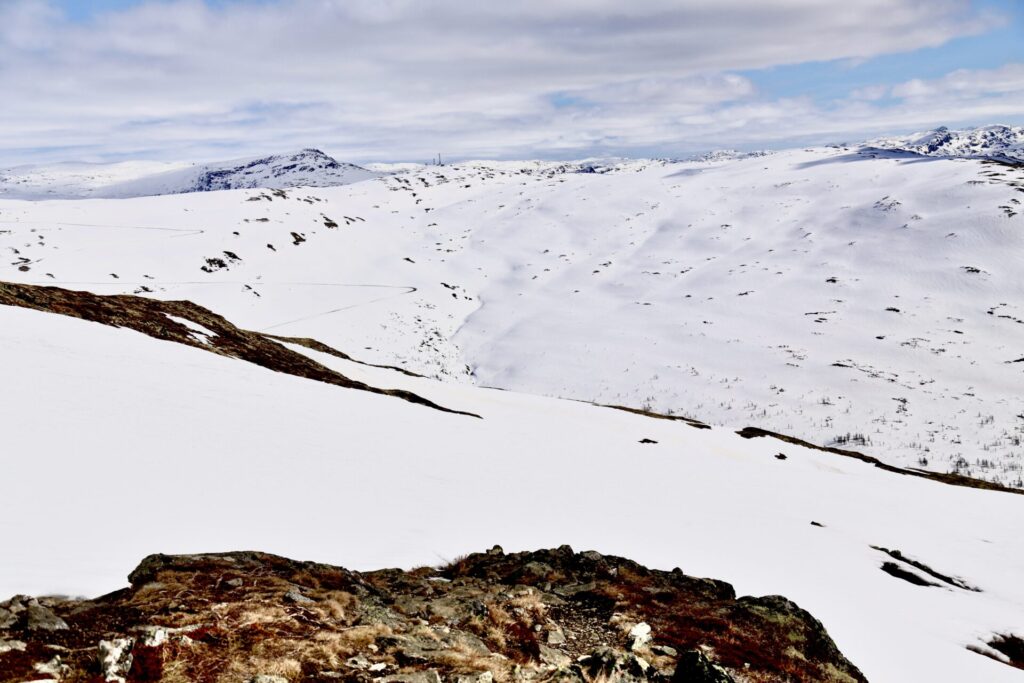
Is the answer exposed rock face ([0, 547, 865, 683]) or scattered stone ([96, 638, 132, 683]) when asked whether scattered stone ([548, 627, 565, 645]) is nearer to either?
exposed rock face ([0, 547, 865, 683])

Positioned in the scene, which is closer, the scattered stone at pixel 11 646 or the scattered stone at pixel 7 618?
the scattered stone at pixel 11 646

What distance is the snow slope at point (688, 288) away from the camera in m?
39.6

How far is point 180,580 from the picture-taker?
723 centimetres

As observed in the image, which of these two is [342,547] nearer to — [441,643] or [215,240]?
[441,643]

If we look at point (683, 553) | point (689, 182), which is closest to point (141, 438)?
point (683, 553)

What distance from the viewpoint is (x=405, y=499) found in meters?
13.6

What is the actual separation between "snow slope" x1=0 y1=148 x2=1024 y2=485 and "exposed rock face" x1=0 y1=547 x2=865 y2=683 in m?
29.0

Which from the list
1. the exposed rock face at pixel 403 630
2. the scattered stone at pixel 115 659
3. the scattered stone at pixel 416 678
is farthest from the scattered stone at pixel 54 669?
the scattered stone at pixel 416 678

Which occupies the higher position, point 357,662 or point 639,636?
point 357,662

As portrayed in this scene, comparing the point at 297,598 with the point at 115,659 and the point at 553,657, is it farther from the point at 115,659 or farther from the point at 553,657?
the point at 553,657

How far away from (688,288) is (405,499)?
193 feet

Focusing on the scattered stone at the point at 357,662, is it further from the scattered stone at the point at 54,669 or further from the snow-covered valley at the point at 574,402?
the snow-covered valley at the point at 574,402

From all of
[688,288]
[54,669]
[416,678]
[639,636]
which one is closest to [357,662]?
[416,678]

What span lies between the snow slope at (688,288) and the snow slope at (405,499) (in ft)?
55.3
